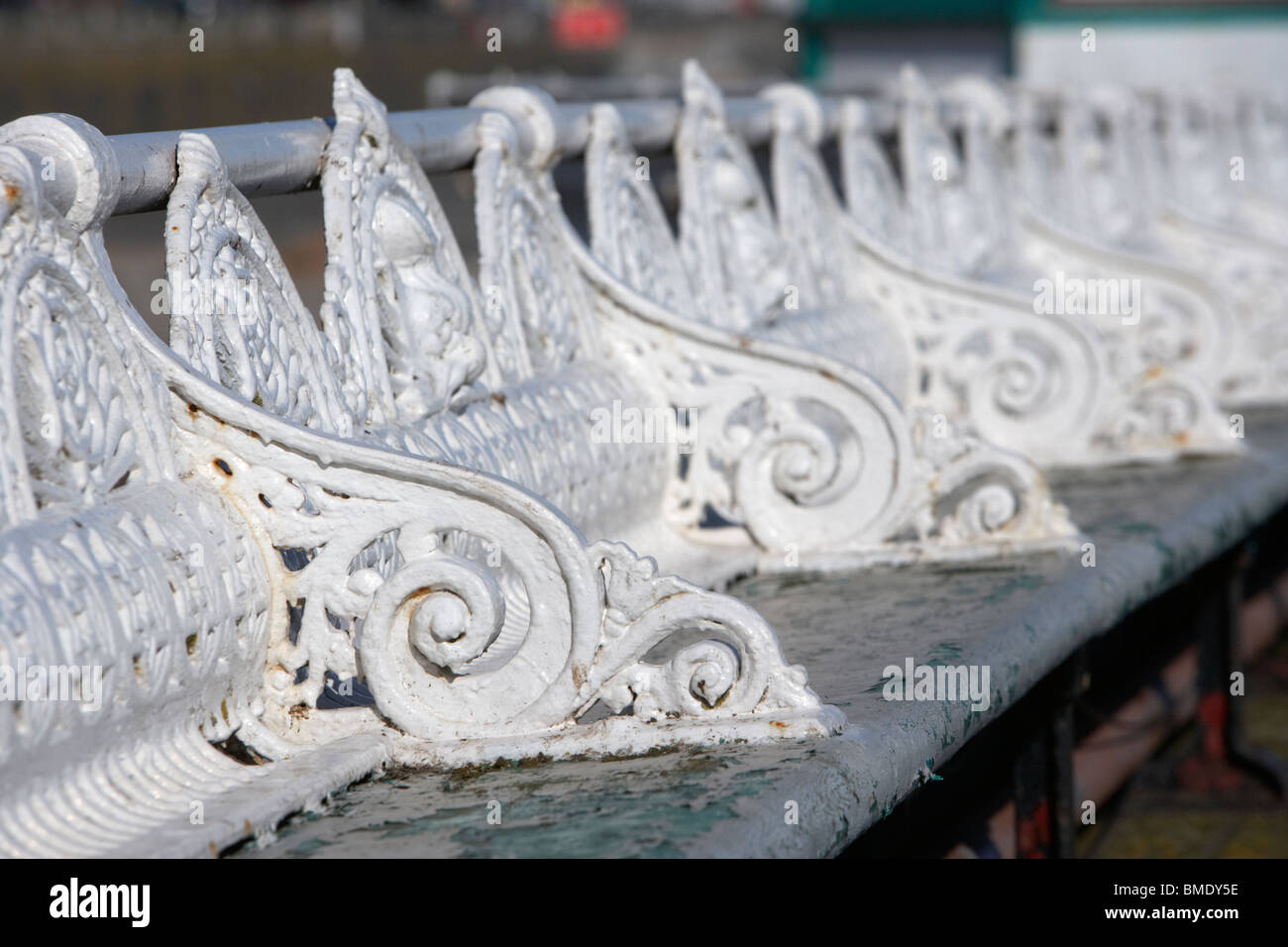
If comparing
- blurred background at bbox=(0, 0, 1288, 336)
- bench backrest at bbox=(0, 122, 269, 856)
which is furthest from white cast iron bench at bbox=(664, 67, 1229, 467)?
bench backrest at bbox=(0, 122, 269, 856)

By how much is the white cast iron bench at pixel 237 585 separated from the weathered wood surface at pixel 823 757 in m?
0.07

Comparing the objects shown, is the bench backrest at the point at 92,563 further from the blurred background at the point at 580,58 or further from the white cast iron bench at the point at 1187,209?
the white cast iron bench at the point at 1187,209

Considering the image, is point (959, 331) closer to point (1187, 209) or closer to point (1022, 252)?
point (1022, 252)

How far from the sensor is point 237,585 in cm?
240

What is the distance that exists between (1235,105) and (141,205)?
699 centimetres

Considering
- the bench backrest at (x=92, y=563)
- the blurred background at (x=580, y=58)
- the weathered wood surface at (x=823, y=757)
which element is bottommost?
the weathered wood surface at (x=823, y=757)

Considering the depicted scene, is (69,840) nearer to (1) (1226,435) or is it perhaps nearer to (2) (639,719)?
(2) (639,719)

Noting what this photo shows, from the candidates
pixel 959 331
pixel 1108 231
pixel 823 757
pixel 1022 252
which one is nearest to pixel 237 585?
pixel 823 757

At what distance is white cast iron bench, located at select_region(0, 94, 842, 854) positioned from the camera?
2.14 meters

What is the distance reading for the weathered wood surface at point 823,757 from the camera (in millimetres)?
2133

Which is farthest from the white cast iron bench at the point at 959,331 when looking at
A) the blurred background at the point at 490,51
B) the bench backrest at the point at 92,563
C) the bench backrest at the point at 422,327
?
the bench backrest at the point at 92,563

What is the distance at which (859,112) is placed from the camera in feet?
17.4
